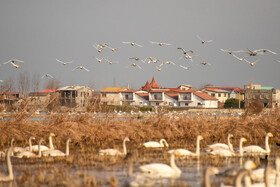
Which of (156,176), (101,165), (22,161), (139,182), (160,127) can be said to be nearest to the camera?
(139,182)

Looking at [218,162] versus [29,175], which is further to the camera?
[218,162]

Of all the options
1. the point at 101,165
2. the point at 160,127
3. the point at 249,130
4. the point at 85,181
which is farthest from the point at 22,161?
the point at 249,130

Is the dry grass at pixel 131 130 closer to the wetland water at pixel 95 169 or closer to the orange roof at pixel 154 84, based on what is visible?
the wetland water at pixel 95 169

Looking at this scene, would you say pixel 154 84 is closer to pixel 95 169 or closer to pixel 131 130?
pixel 131 130

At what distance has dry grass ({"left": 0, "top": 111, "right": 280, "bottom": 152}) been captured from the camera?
23.8m

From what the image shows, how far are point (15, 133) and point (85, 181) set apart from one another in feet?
38.0

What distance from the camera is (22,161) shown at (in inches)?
691

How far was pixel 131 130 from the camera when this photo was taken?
85.8 feet

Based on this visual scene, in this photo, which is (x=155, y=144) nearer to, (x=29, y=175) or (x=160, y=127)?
(x=160, y=127)

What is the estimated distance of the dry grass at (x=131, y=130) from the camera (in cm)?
2377

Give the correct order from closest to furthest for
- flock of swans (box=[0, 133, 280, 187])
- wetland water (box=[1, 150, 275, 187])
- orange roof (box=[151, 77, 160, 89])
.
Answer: flock of swans (box=[0, 133, 280, 187]) < wetland water (box=[1, 150, 275, 187]) < orange roof (box=[151, 77, 160, 89])

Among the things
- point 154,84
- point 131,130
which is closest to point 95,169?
point 131,130

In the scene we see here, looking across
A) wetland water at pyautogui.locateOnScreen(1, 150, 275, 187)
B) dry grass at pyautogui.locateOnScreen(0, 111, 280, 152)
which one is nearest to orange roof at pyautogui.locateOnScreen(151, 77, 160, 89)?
dry grass at pyautogui.locateOnScreen(0, 111, 280, 152)

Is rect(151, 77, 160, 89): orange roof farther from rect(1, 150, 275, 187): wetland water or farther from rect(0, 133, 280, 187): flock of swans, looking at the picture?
rect(0, 133, 280, 187): flock of swans
